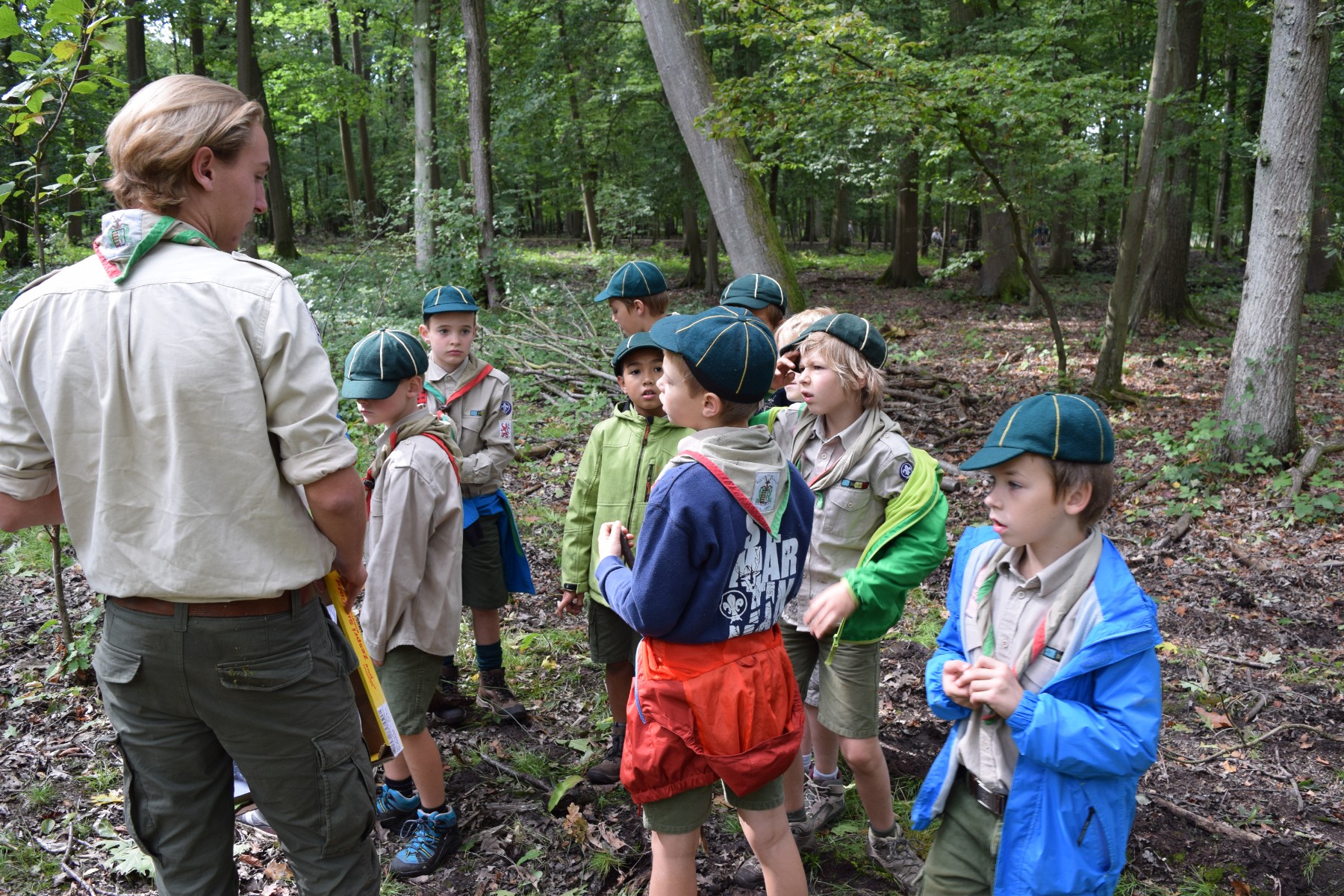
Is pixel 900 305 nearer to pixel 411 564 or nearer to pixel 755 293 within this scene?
pixel 755 293

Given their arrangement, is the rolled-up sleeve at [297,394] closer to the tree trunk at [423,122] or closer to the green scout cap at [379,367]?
the green scout cap at [379,367]

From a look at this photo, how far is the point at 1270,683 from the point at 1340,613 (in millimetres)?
1228

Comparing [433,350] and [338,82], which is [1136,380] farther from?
[338,82]

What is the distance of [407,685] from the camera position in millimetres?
3189

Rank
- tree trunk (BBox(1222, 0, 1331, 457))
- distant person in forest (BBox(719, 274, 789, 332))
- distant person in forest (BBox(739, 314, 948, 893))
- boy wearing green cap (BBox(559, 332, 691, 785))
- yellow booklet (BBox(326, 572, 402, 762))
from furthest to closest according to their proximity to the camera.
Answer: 1. tree trunk (BBox(1222, 0, 1331, 457))
2. distant person in forest (BBox(719, 274, 789, 332))
3. boy wearing green cap (BBox(559, 332, 691, 785))
4. distant person in forest (BBox(739, 314, 948, 893))
5. yellow booklet (BBox(326, 572, 402, 762))

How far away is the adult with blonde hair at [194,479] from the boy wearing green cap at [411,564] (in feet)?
3.14

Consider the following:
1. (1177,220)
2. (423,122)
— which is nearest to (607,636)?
(423,122)

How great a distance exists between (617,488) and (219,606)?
163 cm

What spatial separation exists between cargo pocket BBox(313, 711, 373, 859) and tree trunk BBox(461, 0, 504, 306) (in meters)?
11.5

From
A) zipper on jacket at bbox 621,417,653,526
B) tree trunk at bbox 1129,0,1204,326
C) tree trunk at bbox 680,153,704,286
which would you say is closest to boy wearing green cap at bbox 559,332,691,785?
zipper on jacket at bbox 621,417,653,526

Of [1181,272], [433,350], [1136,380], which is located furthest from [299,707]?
[1181,272]

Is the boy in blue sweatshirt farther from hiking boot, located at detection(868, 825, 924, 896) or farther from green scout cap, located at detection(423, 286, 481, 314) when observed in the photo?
green scout cap, located at detection(423, 286, 481, 314)

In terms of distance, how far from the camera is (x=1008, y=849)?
2.04m

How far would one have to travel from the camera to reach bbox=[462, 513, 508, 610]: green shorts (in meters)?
4.12
